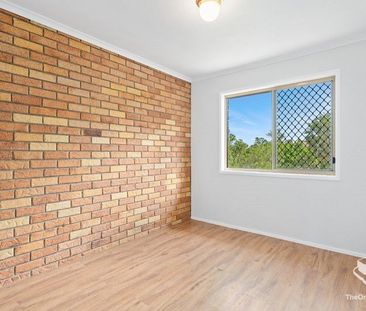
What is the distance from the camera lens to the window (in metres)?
2.89

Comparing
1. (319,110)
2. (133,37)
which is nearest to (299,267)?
(319,110)

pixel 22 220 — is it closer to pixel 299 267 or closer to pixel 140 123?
pixel 140 123

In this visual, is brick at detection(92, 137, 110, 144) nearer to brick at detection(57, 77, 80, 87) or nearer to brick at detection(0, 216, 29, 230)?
brick at detection(57, 77, 80, 87)

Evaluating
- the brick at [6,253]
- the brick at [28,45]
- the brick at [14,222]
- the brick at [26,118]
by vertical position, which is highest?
the brick at [28,45]

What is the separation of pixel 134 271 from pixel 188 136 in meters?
2.33

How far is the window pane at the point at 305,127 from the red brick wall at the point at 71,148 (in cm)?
169

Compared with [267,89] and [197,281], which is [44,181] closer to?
[197,281]

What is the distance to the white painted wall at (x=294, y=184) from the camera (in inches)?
100

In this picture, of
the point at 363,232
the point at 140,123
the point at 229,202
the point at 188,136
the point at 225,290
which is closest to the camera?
the point at 225,290

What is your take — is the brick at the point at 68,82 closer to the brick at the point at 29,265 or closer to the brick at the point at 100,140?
the brick at the point at 100,140

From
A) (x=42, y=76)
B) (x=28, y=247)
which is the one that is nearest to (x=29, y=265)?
(x=28, y=247)

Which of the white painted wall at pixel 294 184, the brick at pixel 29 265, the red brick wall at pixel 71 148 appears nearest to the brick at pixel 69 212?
the red brick wall at pixel 71 148

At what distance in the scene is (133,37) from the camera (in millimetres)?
2576

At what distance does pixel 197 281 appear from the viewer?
6.86ft
